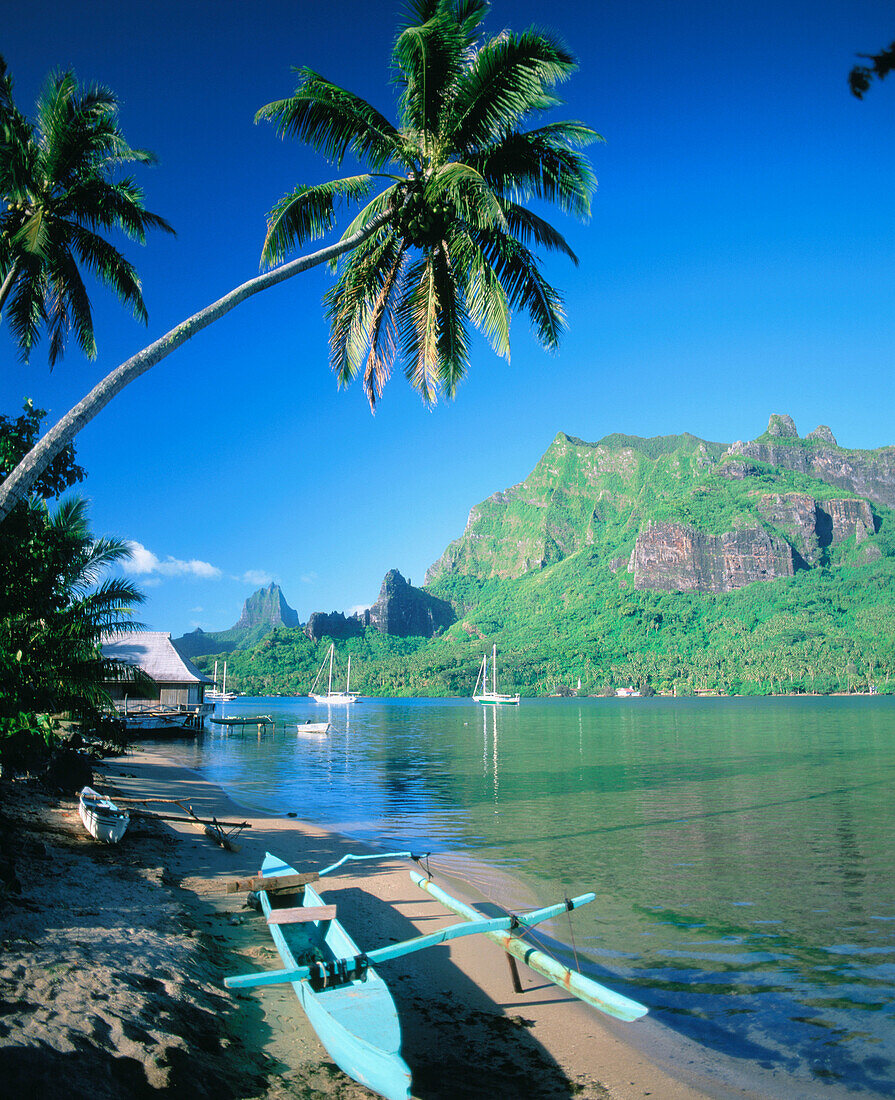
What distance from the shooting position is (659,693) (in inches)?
5635

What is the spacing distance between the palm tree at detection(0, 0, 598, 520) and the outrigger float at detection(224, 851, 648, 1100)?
284 inches

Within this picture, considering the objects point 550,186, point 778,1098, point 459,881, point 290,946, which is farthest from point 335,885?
point 550,186

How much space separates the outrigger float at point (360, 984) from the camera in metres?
4.38

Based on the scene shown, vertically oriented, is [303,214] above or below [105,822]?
above

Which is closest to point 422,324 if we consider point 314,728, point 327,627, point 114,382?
point 114,382

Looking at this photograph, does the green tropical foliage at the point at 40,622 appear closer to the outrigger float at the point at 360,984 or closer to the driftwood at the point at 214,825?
the driftwood at the point at 214,825

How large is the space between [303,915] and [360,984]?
1.19m

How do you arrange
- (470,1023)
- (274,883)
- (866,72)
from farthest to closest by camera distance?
(274,883), (470,1023), (866,72)

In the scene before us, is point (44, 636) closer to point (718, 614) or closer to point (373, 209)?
point (373, 209)

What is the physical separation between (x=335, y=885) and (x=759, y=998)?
5809 millimetres

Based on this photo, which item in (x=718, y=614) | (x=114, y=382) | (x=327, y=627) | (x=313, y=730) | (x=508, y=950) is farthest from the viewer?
(x=327, y=627)

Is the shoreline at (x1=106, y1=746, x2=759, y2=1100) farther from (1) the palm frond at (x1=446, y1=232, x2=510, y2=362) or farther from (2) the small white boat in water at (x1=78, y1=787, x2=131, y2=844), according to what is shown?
(1) the palm frond at (x1=446, y1=232, x2=510, y2=362)

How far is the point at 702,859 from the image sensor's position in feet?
39.8

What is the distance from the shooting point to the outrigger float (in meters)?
4.38
